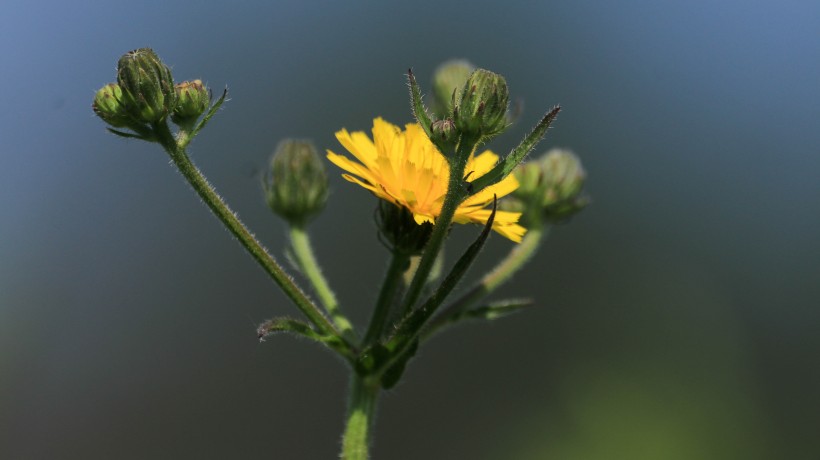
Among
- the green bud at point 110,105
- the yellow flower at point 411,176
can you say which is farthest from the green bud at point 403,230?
the green bud at point 110,105

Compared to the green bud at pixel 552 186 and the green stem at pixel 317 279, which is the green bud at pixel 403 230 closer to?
the green stem at pixel 317 279

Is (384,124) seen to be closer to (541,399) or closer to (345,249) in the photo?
(541,399)

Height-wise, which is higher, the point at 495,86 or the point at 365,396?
the point at 495,86

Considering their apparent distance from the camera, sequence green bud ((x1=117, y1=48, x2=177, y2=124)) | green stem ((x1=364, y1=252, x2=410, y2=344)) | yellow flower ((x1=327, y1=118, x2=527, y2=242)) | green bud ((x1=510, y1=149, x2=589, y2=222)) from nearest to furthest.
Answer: green bud ((x1=117, y1=48, x2=177, y2=124)), yellow flower ((x1=327, y1=118, x2=527, y2=242)), green stem ((x1=364, y1=252, x2=410, y2=344)), green bud ((x1=510, y1=149, x2=589, y2=222))

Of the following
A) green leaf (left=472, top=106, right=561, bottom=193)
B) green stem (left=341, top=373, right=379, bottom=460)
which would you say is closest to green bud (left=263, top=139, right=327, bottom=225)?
green stem (left=341, top=373, right=379, bottom=460)

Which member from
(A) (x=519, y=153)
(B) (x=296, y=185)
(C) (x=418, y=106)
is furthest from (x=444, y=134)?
(B) (x=296, y=185)

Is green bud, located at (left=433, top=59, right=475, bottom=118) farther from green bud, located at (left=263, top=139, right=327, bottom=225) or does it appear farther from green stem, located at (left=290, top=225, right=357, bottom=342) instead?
green stem, located at (left=290, top=225, right=357, bottom=342)

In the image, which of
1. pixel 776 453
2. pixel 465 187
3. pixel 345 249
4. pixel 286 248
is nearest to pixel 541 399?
pixel 776 453
